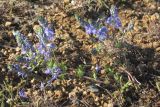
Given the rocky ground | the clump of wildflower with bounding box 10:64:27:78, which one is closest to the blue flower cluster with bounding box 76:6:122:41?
the rocky ground

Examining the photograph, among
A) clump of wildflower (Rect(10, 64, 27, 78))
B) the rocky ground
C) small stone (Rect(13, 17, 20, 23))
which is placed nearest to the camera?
the rocky ground

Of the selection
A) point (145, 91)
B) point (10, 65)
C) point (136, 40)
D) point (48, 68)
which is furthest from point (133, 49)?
point (10, 65)

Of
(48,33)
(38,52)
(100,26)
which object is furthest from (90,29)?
(38,52)

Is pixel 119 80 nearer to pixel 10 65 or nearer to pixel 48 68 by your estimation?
pixel 48 68

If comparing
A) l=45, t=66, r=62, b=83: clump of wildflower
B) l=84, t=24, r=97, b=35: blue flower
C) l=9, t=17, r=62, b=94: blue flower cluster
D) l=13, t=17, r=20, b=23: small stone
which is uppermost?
l=13, t=17, r=20, b=23: small stone

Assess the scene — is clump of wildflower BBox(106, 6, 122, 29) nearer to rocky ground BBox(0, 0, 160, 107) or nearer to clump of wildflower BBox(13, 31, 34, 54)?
rocky ground BBox(0, 0, 160, 107)

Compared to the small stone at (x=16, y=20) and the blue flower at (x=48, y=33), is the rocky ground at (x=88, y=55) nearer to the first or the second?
the small stone at (x=16, y=20)

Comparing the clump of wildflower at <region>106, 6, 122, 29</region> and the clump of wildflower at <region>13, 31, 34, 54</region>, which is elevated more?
the clump of wildflower at <region>106, 6, 122, 29</region>

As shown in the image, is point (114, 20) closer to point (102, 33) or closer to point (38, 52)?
point (102, 33)
